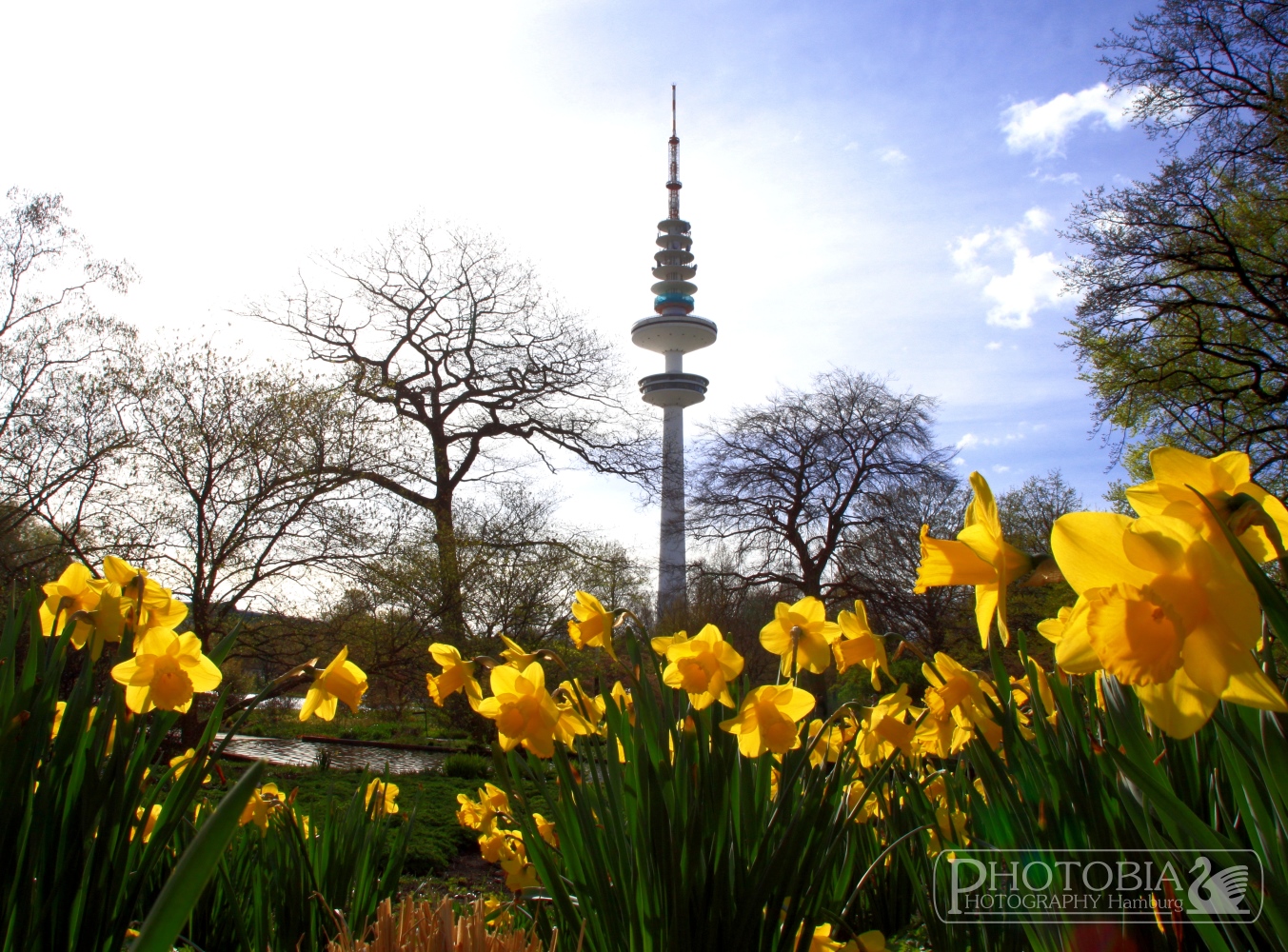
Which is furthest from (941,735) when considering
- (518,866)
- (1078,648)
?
(518,866)

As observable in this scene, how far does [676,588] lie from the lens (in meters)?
22.0

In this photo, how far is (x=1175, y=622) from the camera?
25.3 inches

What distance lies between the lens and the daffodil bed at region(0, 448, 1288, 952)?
2.18 ft

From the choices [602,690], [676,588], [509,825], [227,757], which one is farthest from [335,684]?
[676,588]

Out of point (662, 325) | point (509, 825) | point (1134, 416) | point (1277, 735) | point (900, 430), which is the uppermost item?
point (662, 325)

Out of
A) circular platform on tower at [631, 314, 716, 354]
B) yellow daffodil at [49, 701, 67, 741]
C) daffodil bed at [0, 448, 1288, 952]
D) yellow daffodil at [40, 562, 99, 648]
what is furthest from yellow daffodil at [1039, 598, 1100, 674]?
circular platform on tower at [631, 314, 716, 354]

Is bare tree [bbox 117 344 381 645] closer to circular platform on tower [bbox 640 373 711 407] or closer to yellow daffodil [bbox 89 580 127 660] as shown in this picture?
yellow daffodil [bbox 89 580 127 660]

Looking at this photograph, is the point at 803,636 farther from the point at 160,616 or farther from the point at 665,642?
the point at 160,616

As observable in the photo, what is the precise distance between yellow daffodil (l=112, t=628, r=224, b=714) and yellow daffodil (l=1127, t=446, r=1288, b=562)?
5.06 feet

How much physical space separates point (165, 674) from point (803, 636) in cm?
132

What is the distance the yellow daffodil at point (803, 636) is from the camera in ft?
5.81

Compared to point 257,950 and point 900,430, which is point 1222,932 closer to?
point 257,950

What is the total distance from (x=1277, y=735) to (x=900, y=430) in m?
19.5

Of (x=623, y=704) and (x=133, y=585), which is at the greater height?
(x=133, y=585)
